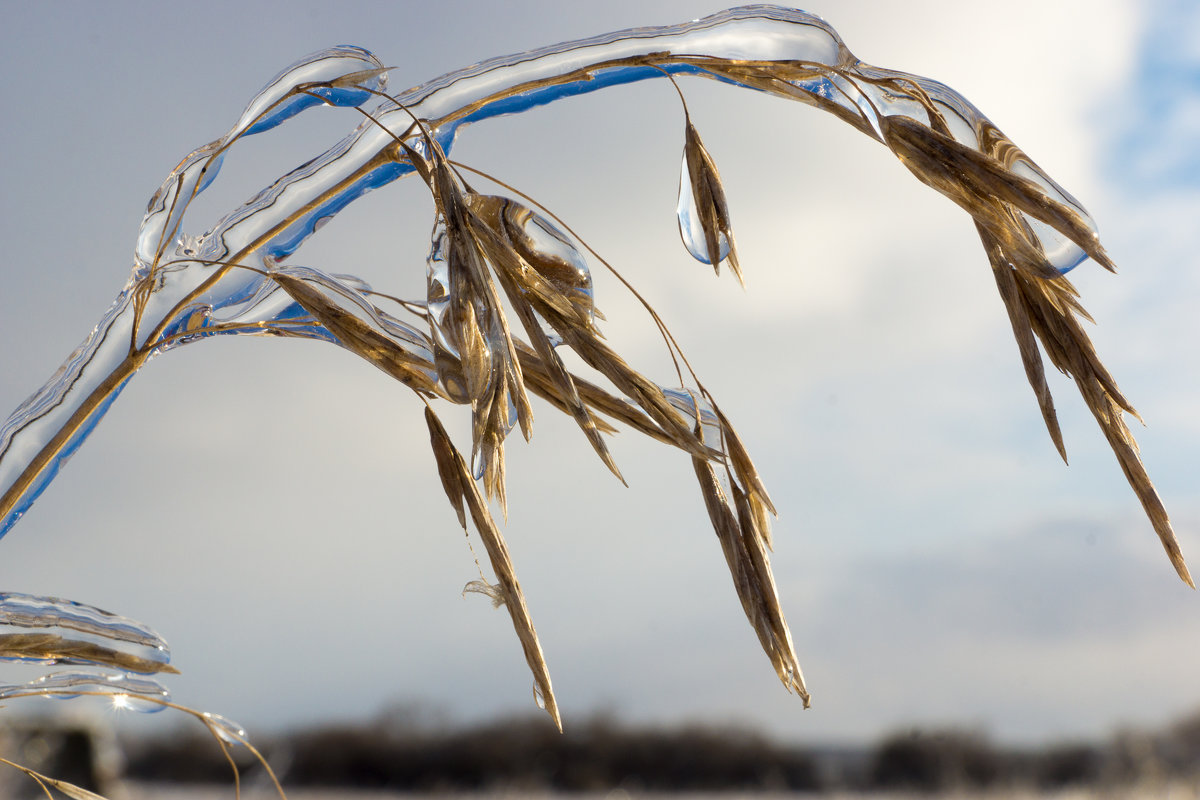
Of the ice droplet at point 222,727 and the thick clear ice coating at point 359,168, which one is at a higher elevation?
the thick clear ice coating at point 359,168

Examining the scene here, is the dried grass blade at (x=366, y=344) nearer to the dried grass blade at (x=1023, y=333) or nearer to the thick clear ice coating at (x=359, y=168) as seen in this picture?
the thick clear ice coating at (x=359, y=168)

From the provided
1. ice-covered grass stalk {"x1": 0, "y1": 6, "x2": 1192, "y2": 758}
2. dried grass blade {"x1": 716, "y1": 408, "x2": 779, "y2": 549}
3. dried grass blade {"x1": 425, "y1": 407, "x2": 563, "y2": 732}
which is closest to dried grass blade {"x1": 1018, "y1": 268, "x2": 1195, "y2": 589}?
ice-covered grass stalk {"x1": 0, "y1": 6, "x2": 1192, "y2": 758}

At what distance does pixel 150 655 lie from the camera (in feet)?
1.27

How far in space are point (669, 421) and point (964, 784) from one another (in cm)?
254

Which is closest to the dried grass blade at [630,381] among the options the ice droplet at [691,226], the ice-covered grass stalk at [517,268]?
the ice-covered grass stalk at [517,268]

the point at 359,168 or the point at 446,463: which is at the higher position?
the point at 359,168

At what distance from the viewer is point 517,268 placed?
0.99 feet

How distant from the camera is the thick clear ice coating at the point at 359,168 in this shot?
326mm

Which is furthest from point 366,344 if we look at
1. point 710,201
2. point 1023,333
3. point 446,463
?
point 1023,333

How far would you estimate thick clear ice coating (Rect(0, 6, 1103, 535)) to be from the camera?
33 cm

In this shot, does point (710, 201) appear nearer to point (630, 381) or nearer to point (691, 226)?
point (691, 226)

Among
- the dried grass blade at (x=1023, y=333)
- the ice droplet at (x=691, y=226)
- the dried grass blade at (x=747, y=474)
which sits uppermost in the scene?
the ice droplet at (x=691, y=226)

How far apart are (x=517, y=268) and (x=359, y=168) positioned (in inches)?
4.2

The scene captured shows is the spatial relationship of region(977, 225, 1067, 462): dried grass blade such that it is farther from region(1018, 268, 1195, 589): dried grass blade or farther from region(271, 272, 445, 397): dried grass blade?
region(271, 272, 445, 397): dried grass blade
